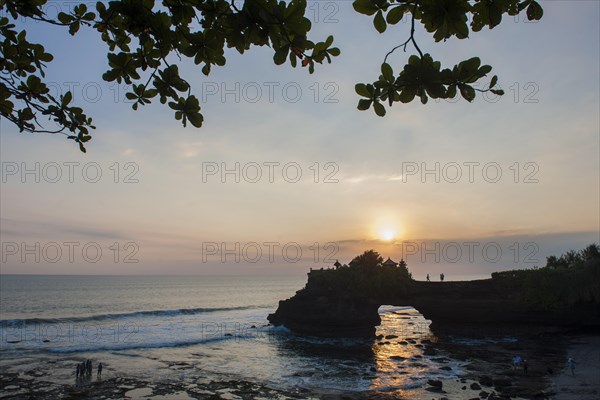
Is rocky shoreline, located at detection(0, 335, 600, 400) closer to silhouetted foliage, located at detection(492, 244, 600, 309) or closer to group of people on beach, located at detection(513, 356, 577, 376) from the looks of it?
group of people on beach, located at detection(513, 356, 577, 376)

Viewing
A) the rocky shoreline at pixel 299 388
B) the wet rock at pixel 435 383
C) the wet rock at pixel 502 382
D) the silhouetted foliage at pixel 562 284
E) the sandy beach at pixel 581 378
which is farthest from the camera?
the silhouetted foliage at pixel 562 284

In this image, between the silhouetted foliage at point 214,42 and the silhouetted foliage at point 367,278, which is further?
the silhouetted foliage at point 367,278

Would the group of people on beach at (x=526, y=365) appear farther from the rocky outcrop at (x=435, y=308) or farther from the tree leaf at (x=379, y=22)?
the tree leaf at (x=379, y=22)

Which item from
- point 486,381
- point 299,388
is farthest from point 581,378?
point 299,388

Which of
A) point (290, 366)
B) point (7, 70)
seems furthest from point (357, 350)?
point (7, 70)

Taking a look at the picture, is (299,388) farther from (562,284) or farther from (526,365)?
(562,284)

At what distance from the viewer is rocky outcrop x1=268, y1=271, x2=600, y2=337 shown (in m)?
35.8

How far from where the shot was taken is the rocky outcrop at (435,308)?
35812mm

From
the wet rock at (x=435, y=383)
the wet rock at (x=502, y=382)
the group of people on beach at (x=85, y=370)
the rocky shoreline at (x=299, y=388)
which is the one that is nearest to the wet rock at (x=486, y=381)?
the rocky shoreline at (x=299, y=388)

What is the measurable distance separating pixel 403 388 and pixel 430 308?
19.8m

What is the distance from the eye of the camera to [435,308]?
1561 inches

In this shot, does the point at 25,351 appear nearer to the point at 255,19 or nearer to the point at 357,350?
the point at 357,350

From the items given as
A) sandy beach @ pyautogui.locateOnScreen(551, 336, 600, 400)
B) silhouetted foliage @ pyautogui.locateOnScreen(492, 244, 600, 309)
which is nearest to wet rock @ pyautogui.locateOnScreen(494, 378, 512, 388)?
sandy beach @ pyautogui.locateOnScreen(551, 336, 600, 400)

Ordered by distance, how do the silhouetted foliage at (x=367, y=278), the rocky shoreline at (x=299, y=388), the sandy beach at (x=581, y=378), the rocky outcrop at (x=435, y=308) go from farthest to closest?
the silhouetted foliage at (x=367, y=278)
the rocky outcrop at (x=435, y=308)
the rocky shoreline at (x=299, y=388)
the sandy beach at (x=581, y=378)
